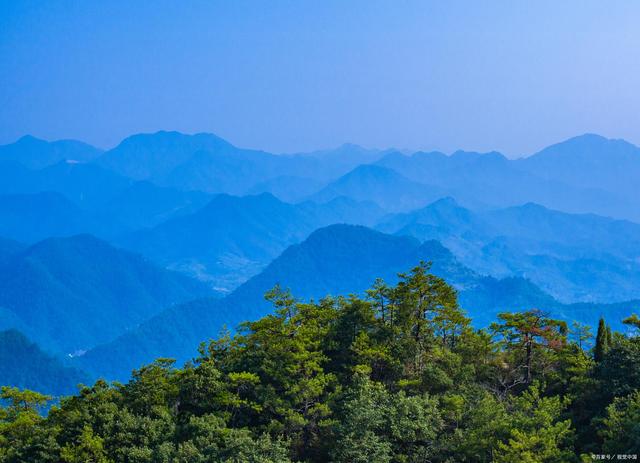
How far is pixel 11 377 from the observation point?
12950 cm

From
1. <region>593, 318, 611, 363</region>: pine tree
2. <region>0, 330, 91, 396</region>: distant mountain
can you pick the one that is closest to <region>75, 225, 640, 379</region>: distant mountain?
<region>0, 330, 91, 396</region>: distant mountain

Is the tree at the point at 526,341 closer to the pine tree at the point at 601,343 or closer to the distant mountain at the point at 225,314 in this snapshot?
the pine tree at the point at 601,343

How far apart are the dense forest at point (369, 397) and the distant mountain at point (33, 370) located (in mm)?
104015

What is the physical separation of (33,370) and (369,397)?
128m

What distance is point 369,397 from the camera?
2580 centimetres

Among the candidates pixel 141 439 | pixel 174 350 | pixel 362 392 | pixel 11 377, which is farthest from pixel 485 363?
pixel 174 350

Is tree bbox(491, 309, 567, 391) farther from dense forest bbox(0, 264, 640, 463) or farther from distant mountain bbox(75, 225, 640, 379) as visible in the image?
distant mountain bbox(75, 225, 640, 379)

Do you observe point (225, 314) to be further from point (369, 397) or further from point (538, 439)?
point (538, 439)

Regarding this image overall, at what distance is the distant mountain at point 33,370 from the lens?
418 ft

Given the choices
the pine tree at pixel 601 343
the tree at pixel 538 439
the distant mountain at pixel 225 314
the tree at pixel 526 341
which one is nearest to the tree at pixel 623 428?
the tree at pixel 538 439

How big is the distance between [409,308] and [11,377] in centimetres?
12802

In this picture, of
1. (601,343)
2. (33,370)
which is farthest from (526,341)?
(33,370)

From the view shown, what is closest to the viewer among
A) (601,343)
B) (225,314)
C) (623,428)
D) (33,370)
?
(623,428)

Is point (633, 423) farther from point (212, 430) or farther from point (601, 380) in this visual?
point (212, 430)
